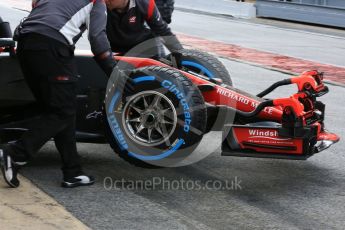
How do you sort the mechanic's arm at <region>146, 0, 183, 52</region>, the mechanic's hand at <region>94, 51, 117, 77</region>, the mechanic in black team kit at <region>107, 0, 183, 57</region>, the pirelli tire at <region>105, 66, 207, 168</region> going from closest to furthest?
1. the mechanic's hand at <region>94, 51, 117, 77</region>
2. the pirelli tire at <region>105, 66, 207, 168</region>
3. the mechanic in black team kit at <region>107, 0, 183, 57</region>
4. the mechanic's arm at <region>146, 0, 183, 52</region>

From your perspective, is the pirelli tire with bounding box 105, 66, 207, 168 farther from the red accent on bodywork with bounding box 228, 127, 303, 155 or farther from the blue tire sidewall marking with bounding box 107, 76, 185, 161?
the red accent on bodywork with bounding box 228, 127, 303, 155

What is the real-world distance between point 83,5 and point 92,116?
1.02 metres

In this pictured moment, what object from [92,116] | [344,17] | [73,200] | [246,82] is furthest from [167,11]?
[344,17]

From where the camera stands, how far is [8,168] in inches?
212

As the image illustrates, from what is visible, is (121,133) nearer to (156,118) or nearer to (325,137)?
(156,118)

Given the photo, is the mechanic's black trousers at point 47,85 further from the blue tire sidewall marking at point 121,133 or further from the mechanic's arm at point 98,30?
the blue tire sidewall marking at point 121,133

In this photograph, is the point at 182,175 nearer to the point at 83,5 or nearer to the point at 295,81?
the point at 295,81

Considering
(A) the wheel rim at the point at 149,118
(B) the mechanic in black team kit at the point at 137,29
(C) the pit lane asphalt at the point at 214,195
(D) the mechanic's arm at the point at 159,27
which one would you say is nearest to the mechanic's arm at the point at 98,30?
(A) the wheel rim at the point at 149,118

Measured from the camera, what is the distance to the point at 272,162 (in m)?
6.58

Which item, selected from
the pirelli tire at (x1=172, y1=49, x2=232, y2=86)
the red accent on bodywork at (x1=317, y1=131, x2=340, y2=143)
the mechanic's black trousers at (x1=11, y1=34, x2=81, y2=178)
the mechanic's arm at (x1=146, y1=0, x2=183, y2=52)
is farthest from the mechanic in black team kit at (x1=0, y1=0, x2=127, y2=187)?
the red accent on bodywork at (x1=317, y1=131, x2=340, y2=143)

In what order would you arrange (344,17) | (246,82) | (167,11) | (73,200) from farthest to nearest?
(344,17) → (167,11) → (246,82) → (73,200)

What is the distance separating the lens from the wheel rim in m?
5.75

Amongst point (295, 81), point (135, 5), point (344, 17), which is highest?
point (135, 5)

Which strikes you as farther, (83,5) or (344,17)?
(344,17)
